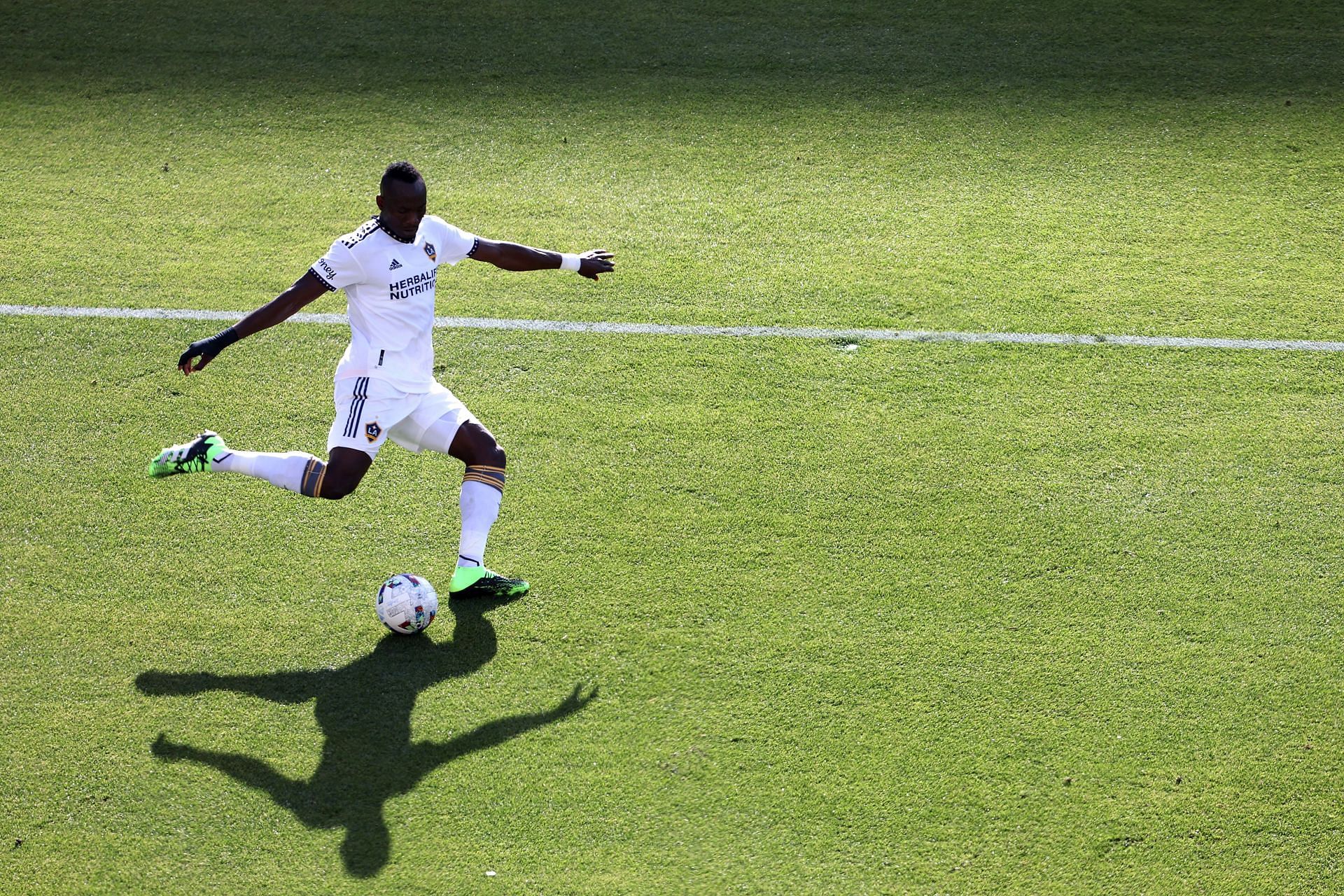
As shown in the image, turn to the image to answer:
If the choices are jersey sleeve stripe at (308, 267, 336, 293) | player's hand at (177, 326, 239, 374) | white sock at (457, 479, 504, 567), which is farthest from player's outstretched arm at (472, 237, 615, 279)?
player's hand at (177, 326, 239, 374)

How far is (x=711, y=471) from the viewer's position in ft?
20.9

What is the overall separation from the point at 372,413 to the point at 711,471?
5.79 ft

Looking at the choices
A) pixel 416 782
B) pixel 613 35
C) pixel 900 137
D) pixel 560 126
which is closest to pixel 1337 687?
pixel 416 782

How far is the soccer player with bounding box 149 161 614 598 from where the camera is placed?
5.38 metres

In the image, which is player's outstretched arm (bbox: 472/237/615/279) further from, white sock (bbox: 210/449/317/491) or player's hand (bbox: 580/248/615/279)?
white sock (bbox: 210/449/317/491)

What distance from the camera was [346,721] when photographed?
197 inches

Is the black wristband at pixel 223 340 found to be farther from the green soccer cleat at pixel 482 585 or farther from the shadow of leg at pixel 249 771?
the shadow of leg at pixel 249 771

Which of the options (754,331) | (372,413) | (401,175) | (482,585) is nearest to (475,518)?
(482,585)

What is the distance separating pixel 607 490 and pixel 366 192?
3.53m

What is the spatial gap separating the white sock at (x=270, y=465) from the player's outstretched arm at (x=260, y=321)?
55cm

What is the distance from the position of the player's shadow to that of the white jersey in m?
1.11

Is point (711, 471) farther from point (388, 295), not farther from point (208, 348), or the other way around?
point (208, 348)

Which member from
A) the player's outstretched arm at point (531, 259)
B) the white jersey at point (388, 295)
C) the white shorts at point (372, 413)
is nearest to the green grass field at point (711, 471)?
the white shorts at point (372, 413)

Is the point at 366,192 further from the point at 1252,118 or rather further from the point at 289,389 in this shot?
the point at 1252,118
